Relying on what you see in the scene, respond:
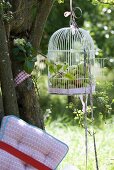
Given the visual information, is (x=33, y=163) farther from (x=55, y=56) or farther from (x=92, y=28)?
(x=92, y=28)

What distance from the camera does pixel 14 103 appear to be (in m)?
3.57

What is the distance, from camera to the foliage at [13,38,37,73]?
3574 mm

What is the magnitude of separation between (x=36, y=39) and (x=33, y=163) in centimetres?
112

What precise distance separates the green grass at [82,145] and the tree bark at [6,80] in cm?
93

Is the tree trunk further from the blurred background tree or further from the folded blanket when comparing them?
the blurred background tree

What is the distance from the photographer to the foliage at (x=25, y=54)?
11.7ft

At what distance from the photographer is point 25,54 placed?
3635 mm

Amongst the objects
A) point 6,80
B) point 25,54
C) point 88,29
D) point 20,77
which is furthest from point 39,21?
point 88,29

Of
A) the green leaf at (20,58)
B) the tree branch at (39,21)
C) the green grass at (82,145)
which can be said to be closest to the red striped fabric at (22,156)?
the green leaf at (20,58)

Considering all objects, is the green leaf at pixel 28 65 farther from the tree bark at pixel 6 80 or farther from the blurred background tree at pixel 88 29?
the blurred background tree at pixel 88 29

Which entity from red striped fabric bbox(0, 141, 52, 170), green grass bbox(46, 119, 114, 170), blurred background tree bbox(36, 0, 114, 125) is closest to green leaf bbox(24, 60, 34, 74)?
red striped fabric bbox(0, 141, 52, 170)

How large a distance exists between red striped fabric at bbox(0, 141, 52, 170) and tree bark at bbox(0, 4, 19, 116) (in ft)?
1.25

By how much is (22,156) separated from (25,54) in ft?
2.67

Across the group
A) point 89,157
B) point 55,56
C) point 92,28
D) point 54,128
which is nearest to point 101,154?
point 89,157
